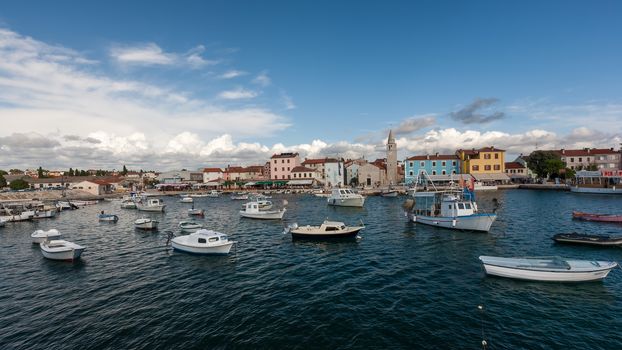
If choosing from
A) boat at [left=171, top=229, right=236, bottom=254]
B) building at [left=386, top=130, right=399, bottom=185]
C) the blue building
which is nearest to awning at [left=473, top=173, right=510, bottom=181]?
the blue building

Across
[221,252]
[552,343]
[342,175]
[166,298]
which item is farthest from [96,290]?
[342,175]

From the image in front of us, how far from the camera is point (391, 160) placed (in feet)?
390

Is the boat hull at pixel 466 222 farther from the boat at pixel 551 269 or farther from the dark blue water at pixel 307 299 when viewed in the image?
the boat at pixel 551 269

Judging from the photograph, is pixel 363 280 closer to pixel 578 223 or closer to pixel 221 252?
pixel 221 252

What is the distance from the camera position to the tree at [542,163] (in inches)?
4090

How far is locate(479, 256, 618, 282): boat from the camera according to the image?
18812 mm

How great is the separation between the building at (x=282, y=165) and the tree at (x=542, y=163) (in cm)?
9720

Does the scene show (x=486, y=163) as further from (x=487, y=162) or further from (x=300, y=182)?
(x=300, y=182)

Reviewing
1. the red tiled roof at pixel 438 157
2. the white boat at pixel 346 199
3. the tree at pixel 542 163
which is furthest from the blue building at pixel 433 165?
the white boat at pixel 346 199

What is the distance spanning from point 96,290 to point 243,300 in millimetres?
11314

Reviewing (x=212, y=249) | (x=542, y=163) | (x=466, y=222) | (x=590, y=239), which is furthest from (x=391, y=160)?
(x=212, y=249)

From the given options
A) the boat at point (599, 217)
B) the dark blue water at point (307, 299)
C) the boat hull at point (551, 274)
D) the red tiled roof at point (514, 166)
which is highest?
the red tiled roof at point (514, 166)

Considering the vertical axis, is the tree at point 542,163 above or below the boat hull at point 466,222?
above

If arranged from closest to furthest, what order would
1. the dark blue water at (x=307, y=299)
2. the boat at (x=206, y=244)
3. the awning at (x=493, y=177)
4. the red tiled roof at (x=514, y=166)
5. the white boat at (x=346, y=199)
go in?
the dark blue water at (x=307, y=299) → the boat at (x=206, y=244) → the white boat at (x=346, y=199) → the awning at (x=493, y=177) → the red tiled roof at (x=514, y=166)
